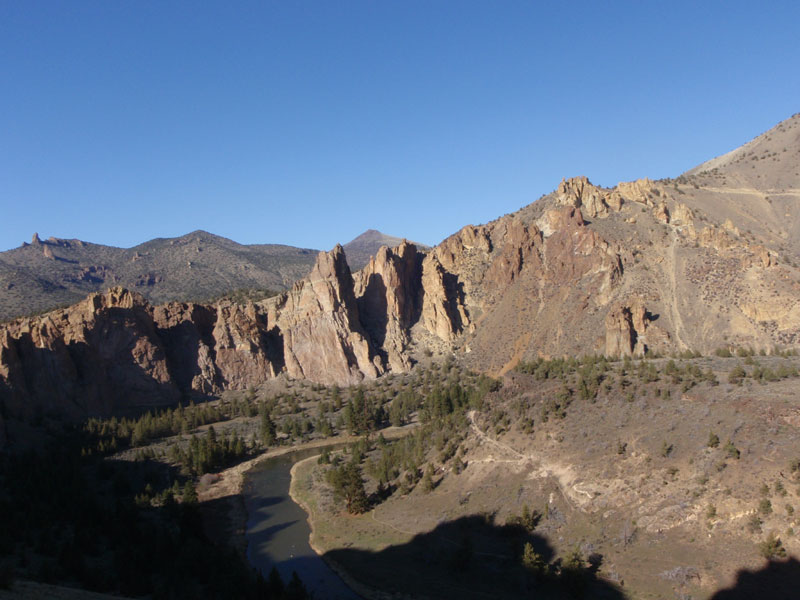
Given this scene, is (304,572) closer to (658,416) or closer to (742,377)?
(658,416)

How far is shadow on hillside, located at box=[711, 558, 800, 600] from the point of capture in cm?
2351

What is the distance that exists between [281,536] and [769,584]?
3197 centimetres

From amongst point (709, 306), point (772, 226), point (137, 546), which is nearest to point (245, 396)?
point (137, 546)

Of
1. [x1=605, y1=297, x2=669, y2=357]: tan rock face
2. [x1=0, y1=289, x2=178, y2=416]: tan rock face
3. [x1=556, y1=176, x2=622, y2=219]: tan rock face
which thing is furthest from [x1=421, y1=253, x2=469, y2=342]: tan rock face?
[x1=0, y1=289, x2=178, y2=416]: tan rock face

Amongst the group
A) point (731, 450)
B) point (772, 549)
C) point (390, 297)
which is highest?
point (390, 297)

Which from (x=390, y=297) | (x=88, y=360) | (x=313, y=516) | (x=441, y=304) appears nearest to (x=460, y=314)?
(x=441, y=304)

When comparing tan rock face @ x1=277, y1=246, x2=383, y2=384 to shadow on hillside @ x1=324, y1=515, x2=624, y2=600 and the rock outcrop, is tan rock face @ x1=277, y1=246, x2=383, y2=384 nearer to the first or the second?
the rock outcrop

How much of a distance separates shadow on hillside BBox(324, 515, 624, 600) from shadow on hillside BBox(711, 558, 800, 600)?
16.2 feet

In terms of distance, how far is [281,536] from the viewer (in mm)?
42500

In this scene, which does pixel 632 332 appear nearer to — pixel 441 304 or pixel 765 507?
pixel 441 304

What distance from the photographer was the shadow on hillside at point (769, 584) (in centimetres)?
2351

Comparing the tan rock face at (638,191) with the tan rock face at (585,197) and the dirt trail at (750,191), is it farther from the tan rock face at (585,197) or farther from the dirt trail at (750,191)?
the dirt trail at (750,191)

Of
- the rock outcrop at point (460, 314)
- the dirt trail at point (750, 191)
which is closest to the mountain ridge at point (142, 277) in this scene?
the rock outcrop at point (460, 314)

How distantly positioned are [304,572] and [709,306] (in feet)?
197
